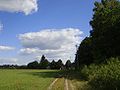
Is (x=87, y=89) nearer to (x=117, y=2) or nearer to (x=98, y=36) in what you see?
(x=98, y=36)

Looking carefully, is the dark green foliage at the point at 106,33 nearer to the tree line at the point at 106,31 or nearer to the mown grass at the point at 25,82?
the tree line at the point at 106,31

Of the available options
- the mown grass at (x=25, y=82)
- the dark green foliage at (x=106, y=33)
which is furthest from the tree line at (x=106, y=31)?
the mown grass at (x=25, y=82)

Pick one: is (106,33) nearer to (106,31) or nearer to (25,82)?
(106,31)

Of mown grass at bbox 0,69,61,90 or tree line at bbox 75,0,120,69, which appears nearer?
mown grass at bbox 0,69,61,90

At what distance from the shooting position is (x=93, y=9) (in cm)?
7269

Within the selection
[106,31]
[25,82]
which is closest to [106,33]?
[106,31]

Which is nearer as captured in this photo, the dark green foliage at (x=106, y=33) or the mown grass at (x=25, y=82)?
the mown grass at (x=25, y=82)

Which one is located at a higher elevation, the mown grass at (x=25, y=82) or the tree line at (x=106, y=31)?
the tree line at (x=106, y=31)

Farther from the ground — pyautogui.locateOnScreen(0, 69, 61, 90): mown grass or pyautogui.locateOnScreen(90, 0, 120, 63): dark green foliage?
pyautogui.locateOnScreen(90, 0, 120, 63): dark green foliage

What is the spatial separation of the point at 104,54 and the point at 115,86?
3898 cm

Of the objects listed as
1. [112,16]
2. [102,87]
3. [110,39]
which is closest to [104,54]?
[110,39]

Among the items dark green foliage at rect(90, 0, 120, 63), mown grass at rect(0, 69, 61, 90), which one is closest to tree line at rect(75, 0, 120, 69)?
dark green foliage at rect(90, 0, 120, 63)

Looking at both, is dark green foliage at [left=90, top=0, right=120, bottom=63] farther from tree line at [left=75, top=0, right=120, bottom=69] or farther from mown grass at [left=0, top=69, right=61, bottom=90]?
mown grass at [left=0, top=69, right=61, bottom=90]

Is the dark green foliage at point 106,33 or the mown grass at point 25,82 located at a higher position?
the dark green foliage at point 106,33
